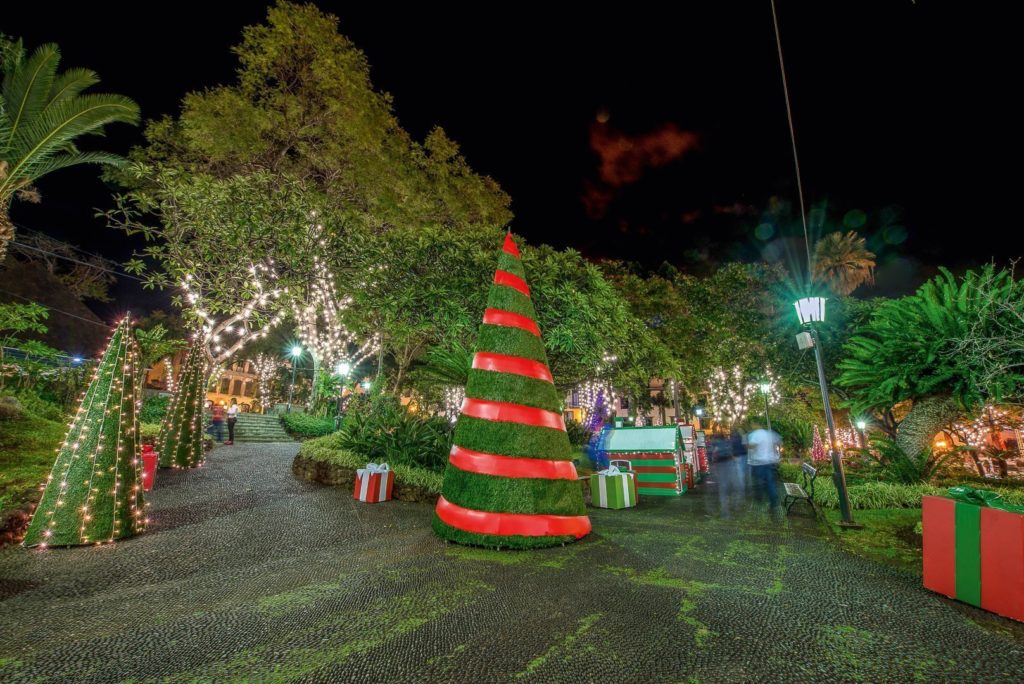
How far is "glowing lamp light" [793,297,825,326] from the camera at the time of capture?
757cm

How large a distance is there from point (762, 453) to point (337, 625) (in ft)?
59.4

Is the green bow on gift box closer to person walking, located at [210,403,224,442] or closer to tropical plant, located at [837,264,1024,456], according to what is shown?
tropical plant, located at [837,264,1024,456]

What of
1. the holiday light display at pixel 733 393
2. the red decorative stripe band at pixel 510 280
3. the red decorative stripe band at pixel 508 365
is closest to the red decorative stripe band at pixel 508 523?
the red decorative stripe band at pixel 508 365

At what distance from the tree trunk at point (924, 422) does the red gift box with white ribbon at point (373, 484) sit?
38.1 ft

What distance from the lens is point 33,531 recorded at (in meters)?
4.54

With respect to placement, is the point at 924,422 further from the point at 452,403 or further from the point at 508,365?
the point at 452,403

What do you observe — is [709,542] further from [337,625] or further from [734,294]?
[734,294]

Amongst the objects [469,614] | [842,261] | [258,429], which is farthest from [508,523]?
[842,261]

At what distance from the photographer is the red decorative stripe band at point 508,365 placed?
18.0 feet

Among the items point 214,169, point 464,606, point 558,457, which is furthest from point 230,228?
point 464,606

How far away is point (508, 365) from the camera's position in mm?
5480

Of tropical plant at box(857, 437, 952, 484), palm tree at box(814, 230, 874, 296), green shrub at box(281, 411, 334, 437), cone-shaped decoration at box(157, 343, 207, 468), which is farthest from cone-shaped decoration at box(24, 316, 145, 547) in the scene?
palm tree at box(814, 230, 874, 296)

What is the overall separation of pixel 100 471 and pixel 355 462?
14.0 ft

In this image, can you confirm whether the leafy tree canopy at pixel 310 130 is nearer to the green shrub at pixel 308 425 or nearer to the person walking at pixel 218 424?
the person walking at pixel 218 424
